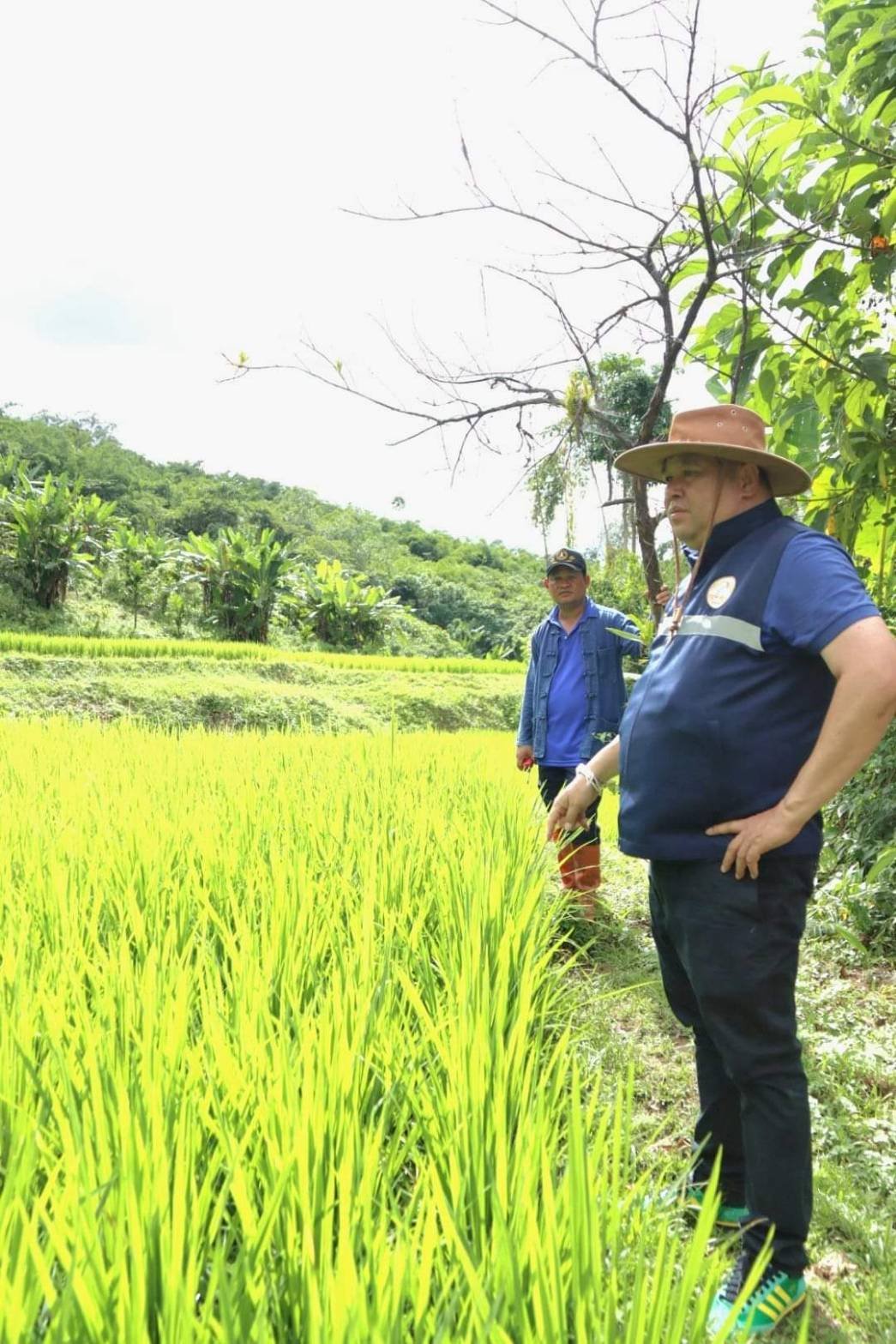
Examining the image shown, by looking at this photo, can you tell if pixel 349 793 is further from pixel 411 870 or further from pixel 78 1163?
pixel 78 1163

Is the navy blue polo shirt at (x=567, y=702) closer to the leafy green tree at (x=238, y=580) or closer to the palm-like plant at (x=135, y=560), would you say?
the leafy green tree at (x=238, y=580)

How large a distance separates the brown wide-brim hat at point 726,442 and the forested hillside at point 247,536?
6.67 m

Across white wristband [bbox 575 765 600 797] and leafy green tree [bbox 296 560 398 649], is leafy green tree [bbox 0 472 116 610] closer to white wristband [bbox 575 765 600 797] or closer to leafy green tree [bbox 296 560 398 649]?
leafy green tree [bbox 296 560 398 649]

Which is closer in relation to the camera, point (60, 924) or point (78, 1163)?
point (78, 1163)

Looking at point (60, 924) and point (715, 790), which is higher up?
point (715, 790)

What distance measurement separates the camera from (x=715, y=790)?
1489mm

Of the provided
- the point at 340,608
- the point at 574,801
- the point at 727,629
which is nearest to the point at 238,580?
the point at 340,608

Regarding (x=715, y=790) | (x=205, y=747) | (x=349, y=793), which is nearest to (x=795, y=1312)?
(x=715, y=790)

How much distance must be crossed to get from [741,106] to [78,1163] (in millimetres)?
2173

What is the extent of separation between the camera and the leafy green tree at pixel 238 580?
14938 mm

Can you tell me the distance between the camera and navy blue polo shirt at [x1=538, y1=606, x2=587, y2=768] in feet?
11.6

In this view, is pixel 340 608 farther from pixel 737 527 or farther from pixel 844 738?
pixel 844 738

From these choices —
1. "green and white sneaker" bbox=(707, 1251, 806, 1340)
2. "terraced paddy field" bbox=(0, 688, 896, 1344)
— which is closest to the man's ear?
"terraced paddy field" bbox=(0, 688, 896, 1344)

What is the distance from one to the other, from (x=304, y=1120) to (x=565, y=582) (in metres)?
2.67
